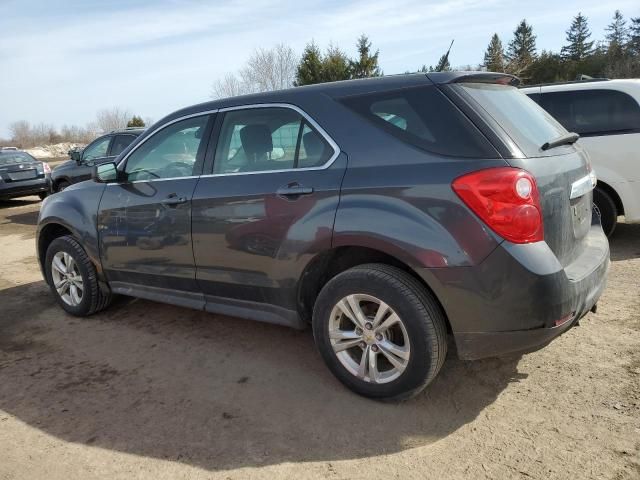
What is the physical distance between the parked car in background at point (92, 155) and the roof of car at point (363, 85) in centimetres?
719

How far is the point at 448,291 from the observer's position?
2645mm

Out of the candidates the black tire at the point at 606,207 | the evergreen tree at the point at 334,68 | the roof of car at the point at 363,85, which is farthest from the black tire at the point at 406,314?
the evergreen tree at the point at 334,68

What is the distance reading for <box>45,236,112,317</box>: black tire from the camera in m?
4.50

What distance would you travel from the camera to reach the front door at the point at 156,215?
12.2 feet

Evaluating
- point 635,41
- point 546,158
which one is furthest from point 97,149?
point 635,41

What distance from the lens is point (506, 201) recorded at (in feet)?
8.20

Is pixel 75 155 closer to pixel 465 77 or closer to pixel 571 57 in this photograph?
pixel 465 77

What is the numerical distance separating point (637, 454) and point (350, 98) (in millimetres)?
2303

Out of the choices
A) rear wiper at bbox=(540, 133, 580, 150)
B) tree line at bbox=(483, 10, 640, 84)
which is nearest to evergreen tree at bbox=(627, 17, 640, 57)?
tree line at bbox=(483, 10, 640, 84)

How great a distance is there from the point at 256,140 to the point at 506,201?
169 centimetres

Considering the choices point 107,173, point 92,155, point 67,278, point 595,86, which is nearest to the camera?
point 107,173

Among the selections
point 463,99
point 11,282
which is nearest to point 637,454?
point 463,99

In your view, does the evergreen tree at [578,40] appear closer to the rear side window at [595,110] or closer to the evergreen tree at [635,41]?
the evergreen tree at [635,41]

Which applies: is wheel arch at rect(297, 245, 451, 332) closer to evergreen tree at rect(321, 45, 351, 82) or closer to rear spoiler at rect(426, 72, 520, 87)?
rear spoiler at rect(426, 72, 520, 87)
